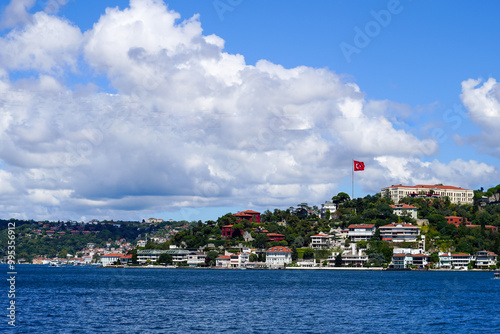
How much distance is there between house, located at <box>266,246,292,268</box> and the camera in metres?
→ 161

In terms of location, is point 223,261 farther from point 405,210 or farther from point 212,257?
point 405,210

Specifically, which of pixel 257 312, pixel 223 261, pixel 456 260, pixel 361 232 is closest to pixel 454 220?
pixel 456 260

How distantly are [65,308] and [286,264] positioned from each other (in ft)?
367

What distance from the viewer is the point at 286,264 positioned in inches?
Answer: 6329

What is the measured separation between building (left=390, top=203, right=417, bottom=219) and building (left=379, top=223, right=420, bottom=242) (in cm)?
1269

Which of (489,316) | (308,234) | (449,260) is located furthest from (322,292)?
(308,234)

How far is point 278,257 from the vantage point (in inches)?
6358

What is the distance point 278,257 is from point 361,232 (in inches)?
936

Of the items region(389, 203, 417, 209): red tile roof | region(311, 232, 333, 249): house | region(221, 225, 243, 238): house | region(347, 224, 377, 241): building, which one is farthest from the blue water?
region(221, 225, 243, 238): house

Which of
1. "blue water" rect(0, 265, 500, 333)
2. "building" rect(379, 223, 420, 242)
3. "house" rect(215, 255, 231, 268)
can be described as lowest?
"blue water" rect(0, 265, 500, 333)

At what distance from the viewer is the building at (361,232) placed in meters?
165

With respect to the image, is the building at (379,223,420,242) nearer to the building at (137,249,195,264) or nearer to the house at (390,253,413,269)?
the house at (390,253,413,269)

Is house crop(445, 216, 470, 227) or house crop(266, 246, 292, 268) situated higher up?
house crop(445, 216, 470, 227)

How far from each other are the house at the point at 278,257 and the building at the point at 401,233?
26.2 meters
